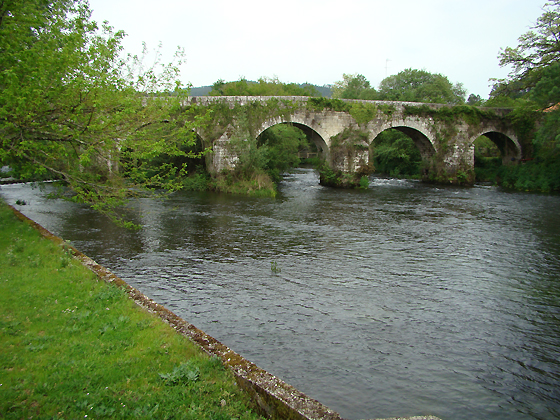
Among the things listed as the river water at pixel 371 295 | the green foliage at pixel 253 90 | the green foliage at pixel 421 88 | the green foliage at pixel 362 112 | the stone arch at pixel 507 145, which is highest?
the green foliage at pixel 421 88

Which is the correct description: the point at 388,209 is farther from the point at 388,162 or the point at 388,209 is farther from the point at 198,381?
the point at 388,162

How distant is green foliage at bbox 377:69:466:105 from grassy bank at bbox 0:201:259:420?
44563 millimetres

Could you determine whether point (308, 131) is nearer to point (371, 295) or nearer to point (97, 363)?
point (371, 295)

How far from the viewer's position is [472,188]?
28.5m

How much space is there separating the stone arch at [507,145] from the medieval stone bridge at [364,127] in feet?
0.23

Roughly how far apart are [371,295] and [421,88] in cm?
5963

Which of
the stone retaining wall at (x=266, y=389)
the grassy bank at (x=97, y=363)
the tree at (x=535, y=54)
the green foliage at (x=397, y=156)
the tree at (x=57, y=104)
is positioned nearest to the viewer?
the stone retaining wall at (x=266, y=389)

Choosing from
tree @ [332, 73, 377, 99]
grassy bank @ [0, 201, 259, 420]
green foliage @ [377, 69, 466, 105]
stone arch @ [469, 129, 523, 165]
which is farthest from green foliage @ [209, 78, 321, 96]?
tree @ [332, 73, 377, 99]

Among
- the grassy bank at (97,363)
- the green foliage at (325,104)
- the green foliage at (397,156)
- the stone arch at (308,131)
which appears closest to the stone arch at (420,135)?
the green foliage at (325,104)

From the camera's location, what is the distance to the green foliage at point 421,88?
55.8 meters

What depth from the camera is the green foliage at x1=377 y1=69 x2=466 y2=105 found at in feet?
183

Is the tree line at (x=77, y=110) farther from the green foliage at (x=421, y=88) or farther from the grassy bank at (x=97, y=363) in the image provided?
the green foliage at (x=421, y=88)

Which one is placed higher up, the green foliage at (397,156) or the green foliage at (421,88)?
the green foliage at (421,88)

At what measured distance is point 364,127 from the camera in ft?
92.7
